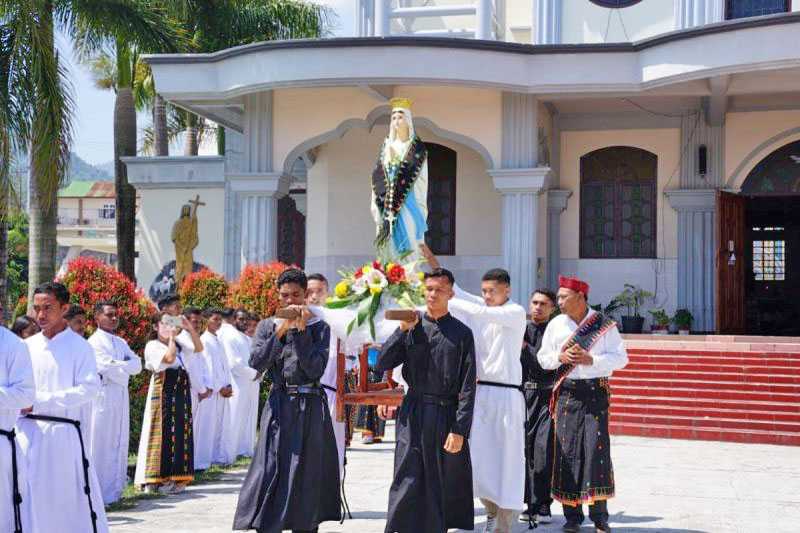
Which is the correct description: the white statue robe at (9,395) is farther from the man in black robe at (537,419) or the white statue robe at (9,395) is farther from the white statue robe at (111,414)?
the man in black robe at (537,419)

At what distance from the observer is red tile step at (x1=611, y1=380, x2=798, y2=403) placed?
15.5 m

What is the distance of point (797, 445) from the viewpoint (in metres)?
14.8

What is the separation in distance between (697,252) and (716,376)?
16.2 ft

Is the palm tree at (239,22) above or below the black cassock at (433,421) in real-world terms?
above

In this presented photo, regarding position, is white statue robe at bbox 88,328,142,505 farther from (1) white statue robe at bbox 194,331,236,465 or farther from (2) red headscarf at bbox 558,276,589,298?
(2) red headscarf at bbox 558,276,589,298

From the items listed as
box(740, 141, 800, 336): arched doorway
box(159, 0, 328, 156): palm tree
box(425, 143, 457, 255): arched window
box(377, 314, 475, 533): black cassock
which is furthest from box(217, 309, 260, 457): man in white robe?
box(740, 141, 800, 336): arched doorway

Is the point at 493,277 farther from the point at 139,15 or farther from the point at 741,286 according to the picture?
the point at 741,286

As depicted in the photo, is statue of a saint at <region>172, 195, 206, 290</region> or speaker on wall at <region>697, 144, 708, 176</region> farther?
statue of a saint at <region>172, 195, 206, 290</region>

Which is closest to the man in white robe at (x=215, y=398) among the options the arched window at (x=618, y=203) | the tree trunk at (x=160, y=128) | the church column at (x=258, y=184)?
the church column at (x=258, y=184)

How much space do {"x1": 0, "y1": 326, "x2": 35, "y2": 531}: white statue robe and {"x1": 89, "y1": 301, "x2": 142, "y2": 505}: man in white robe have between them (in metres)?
3.29

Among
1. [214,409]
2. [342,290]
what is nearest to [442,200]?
[214,409]

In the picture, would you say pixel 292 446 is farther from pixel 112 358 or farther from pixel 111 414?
pixel 111 414

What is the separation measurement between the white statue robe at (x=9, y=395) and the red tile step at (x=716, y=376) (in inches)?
448

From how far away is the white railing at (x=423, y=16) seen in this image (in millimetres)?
19922
